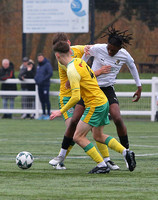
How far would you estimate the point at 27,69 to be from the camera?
62.2 feet

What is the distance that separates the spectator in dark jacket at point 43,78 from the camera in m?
18.1

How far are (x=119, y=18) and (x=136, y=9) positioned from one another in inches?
31.4

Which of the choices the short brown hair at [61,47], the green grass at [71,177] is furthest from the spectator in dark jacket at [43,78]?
the short brown hair at [61,47]

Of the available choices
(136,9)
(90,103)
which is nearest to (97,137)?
(90,103)

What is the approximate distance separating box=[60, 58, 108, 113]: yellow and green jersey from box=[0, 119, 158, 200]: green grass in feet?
3.04

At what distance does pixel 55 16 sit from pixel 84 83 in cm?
1273

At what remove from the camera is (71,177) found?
7129 mm

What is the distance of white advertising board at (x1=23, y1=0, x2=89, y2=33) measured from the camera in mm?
19562

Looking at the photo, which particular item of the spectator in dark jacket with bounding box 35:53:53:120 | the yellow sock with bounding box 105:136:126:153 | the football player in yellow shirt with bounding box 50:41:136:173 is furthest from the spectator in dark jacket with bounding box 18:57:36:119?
the football player in yellow shirt with bounding box 50:41:136:173

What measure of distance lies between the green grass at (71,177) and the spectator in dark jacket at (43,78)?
5748mm

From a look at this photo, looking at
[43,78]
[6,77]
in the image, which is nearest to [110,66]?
[43,78]

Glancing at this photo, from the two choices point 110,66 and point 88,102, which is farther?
point 110,66

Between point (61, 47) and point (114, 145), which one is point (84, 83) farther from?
point (114, 145)

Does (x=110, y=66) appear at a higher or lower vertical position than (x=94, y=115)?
higher
